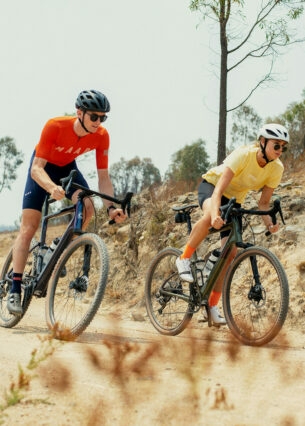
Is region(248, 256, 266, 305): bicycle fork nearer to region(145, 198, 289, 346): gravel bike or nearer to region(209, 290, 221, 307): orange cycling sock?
region(145, 198, 289, 346): gravel bike

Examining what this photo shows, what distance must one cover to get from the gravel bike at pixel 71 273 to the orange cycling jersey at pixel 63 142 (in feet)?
1.56

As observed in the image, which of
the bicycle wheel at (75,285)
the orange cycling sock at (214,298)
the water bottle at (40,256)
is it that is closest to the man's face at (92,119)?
the bicycle wheel at (75,285)

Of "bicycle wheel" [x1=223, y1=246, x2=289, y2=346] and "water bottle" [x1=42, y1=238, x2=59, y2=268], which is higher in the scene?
"water bottle" [x1=42, y1=238, x2=59, y2=268]

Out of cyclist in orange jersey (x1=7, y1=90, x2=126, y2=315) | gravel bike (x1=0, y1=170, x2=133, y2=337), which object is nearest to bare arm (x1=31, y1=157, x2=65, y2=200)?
cyclist in orange jersey (x1=7, y1=90, x2=126, y2=315)

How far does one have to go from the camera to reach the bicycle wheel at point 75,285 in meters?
5.68

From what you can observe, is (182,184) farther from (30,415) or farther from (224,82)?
(30,415)

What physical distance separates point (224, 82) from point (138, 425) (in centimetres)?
1417

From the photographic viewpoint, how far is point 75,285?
5957 mm

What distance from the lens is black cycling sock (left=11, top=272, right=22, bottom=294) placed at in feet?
22.0

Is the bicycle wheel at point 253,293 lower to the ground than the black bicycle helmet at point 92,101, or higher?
lower

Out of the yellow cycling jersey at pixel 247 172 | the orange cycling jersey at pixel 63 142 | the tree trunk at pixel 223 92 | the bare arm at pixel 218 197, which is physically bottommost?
the bare arm at pixel 218 197

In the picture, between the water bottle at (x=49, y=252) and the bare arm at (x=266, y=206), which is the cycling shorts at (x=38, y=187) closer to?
the water bottle at (x=49, y=252)

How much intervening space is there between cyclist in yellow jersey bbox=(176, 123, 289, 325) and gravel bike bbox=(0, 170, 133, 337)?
2.77 ft

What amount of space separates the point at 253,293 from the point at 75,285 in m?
1.73
